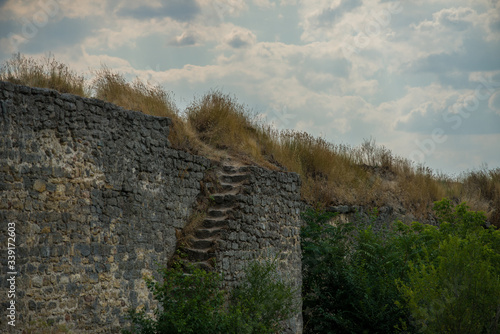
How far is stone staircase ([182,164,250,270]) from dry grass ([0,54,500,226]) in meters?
0.66

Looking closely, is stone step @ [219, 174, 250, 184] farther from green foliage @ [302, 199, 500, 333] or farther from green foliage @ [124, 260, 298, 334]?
green foliage @ [302, 199, 500, 333]

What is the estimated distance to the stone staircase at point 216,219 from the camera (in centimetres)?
877

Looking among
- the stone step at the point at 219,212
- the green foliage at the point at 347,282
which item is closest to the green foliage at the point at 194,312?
the stone step at the point at 219,212

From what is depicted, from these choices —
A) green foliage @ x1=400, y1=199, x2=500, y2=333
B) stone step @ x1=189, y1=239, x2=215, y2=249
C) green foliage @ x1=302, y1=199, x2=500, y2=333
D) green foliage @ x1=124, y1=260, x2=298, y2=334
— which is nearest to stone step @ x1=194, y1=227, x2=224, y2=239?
stone step @ x1=189, y1=239, x2=215, y2=249

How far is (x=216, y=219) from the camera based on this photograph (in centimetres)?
927

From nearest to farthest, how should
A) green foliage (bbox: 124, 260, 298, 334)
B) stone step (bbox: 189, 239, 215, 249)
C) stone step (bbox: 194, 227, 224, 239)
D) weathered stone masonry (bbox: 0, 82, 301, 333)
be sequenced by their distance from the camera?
weathered stone masonry (bbox: 0, 82, 301, 333) < green foliage (bbox: 124, 260, 298, 334) < stone step (bbox: 189, 239, 215, 249) < stone step (bbox: 194, 227, 224, 239)

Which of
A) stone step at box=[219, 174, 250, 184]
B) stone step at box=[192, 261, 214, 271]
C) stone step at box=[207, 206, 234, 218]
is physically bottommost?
stone step at box=[192, 261, 214, 271]

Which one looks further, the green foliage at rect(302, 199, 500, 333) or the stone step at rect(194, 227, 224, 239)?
the stone step at rect(194, 227, 224, 239)

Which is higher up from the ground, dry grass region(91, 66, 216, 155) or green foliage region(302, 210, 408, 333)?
dry grass region(91, 66, 216, 155)

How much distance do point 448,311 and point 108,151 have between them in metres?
5.55

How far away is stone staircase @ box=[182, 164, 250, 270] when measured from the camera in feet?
28.8

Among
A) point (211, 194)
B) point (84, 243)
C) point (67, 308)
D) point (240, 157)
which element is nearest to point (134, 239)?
point (84, 243)

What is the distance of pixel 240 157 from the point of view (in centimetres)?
1101

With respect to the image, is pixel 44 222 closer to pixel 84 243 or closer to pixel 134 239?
pixel 84 243
